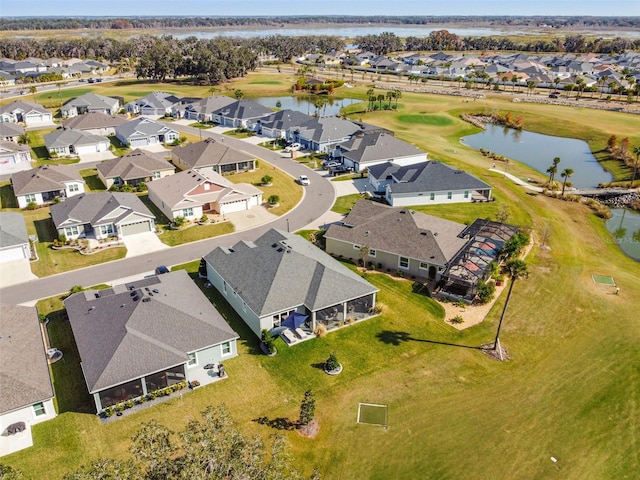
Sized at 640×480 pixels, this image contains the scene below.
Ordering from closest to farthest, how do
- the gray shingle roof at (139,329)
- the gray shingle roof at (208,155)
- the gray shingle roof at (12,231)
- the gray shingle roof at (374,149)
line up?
the gray shingle roof at (139,329), the gray shingle roof at (12,231), the gray shingle roof at (208,155), the gray shingle roof at (374,149)

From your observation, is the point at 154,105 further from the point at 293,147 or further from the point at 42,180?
the point at 42,180

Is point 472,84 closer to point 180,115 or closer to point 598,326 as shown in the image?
point 180,115

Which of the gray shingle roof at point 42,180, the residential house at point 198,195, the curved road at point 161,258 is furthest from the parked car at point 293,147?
the gray shingle roof at point 42,180

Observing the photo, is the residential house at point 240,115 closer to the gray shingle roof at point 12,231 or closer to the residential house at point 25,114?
the residential house at point 25,114

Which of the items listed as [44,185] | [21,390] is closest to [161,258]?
[21,390]

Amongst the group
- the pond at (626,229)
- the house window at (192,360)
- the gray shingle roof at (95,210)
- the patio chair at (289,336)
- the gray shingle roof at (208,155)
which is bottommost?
the pond at (626,229)

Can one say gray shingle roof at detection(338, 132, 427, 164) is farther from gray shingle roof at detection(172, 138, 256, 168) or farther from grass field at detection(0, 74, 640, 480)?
grass field at detection(0, 74, 640, 480)

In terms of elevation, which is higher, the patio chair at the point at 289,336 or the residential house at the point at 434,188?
the residential house at the point at 434,188
